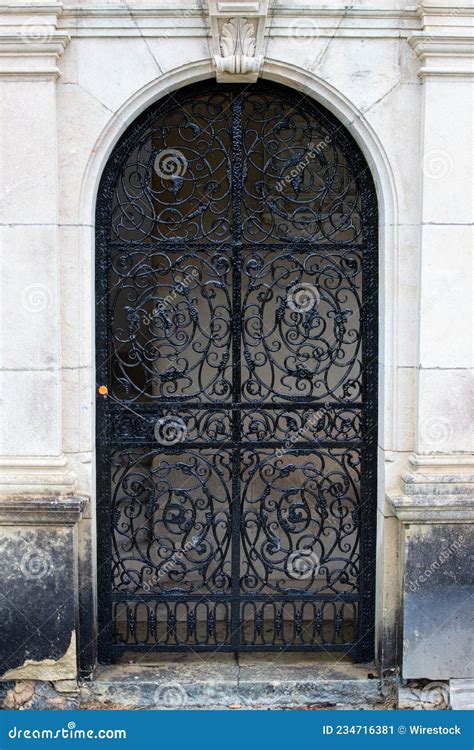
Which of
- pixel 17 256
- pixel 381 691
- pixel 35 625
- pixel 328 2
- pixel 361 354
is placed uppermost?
pixel 328 2

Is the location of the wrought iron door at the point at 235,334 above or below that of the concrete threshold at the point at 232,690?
above

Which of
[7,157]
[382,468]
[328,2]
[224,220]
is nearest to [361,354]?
[382,468]

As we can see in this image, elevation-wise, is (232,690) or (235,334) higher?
(235,334)

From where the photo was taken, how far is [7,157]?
5.17 m

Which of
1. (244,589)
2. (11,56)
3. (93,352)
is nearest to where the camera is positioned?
(11,56)

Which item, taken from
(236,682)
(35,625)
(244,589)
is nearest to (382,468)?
(244,589)

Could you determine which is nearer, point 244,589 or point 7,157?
point 7,157

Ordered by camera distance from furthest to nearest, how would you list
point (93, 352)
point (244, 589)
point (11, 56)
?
1. point (244, 589)
2. point (93, 352)
3. point (11, 56)

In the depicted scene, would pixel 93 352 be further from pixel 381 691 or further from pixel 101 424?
pixel 381 691

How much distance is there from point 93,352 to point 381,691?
3032 mm

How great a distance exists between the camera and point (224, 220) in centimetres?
559

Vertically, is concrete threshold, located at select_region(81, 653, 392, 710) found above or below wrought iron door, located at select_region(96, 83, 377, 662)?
below

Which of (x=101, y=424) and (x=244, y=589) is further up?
(x=101, y=424)

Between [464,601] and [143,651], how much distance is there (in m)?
2.27
